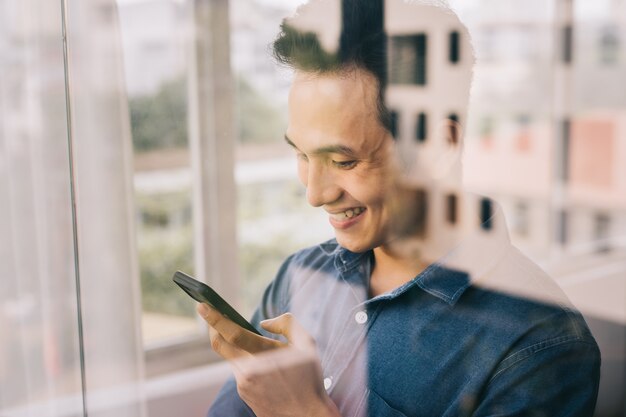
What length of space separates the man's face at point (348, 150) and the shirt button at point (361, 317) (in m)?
0.08

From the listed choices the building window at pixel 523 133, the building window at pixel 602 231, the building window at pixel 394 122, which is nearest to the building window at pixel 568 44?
the building window at pixel 523 133

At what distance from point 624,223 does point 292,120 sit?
99 centimetres

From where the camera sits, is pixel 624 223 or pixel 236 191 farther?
pixel 624 223

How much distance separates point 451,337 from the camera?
2.52 ft

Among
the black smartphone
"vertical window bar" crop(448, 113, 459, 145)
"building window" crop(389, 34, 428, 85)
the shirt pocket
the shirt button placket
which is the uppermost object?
"building window" crop(389, 34, 428, 85)

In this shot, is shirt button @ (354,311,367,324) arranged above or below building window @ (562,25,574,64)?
below

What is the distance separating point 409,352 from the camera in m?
0.79

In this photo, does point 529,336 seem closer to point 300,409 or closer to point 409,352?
point 409,352

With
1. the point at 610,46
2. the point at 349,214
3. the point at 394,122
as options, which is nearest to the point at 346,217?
the point at 349,214

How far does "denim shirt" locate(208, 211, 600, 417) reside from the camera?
74 centimetres

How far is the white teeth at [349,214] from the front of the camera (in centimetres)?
79

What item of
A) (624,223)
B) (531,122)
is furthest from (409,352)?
(624,223)

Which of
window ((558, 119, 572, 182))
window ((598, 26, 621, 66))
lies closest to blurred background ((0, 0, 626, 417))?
window ((558, 119, 572, 182))

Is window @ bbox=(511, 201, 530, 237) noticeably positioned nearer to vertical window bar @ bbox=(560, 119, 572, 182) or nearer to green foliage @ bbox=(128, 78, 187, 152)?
vertical window bar @ bbox=(560, 119, 572, 182)
